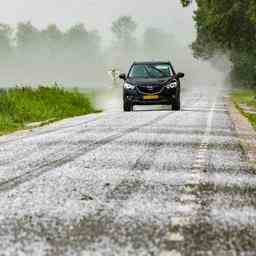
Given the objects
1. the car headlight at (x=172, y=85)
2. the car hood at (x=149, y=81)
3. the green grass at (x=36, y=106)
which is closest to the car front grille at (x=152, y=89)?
the car hood at (x=149, y=81)

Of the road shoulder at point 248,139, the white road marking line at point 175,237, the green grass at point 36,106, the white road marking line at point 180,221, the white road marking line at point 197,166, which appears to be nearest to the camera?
the white road marking line at point 175,237

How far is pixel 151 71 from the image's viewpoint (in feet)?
88.2

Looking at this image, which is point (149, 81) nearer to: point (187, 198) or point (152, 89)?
point (152, 89)

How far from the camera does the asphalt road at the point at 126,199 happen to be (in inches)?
183

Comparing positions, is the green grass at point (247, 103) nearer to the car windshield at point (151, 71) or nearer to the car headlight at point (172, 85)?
the car headlight at point (172, 85)

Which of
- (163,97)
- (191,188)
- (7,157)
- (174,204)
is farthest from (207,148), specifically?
(163,97)

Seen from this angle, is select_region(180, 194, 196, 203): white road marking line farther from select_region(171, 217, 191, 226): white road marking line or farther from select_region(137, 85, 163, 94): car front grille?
select_region(137, 85, 163, 94): car front grille

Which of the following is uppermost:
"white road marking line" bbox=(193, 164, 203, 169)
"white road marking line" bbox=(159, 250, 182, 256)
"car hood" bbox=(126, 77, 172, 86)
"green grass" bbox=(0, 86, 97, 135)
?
"white road marking line" bbox=(159, 250, 182, 256)

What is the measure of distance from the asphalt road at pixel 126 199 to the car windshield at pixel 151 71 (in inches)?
571

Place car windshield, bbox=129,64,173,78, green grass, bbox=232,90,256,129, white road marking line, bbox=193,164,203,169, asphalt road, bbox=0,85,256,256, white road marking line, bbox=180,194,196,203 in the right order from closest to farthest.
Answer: asphalt road, bbox=0,85,256,256, white road marking line, bbox=180,194,196,203, white road marking line, bbox=193,164,203,169, green grass, bbox=232,90,256,129, car windshield, bbox=129,64,173,78

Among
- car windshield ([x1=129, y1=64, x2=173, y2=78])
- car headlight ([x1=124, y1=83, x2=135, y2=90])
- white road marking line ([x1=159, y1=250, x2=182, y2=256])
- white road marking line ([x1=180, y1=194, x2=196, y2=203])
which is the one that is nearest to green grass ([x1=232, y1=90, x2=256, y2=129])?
car windshield ([x1=129, y1=64, x2=173, y2=78])

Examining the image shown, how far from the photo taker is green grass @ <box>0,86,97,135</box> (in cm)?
2171

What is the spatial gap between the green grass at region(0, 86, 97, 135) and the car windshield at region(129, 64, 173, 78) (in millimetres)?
2587

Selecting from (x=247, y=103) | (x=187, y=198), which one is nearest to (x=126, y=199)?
(x=187, y=198)
